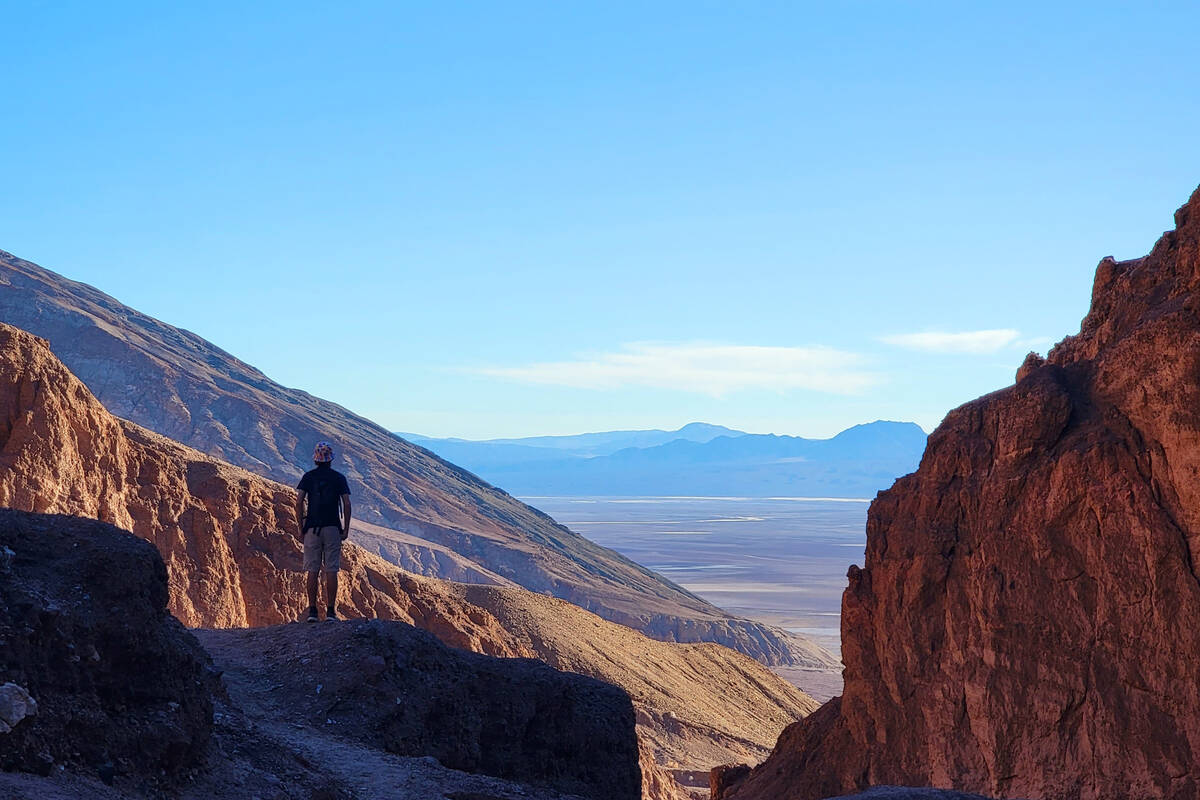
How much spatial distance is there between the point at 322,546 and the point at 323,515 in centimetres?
33

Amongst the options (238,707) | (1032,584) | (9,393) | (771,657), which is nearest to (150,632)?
(238,707)

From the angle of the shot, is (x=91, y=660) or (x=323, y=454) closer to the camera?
(x=91, y=660)

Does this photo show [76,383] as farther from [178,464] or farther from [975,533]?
[975,533]

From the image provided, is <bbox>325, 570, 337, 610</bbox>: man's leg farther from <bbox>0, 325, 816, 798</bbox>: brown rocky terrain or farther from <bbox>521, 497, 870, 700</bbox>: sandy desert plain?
<bbox>521, 497, 870, 700</bbox>: sandy desert plain

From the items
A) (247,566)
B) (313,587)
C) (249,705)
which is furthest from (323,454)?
(247,566)

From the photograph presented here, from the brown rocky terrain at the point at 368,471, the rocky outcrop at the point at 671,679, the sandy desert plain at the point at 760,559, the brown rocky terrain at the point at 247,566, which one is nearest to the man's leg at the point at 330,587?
the brown rocky terrain at the point at 247,566

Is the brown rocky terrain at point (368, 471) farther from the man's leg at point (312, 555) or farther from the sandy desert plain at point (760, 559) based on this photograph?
the man's leg at point (312, 555)

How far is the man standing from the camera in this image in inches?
459

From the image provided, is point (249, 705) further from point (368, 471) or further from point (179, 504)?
point (368, 471)

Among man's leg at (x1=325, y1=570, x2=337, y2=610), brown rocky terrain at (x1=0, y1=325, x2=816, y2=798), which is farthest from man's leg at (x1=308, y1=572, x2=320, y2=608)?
brown rocky terrain at (x1=0, y1=325, x2=816, y2=798)

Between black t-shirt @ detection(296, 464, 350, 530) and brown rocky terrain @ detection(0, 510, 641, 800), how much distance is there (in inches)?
42.2

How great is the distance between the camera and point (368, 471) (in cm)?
8350

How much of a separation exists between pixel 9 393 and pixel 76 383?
2371 mm

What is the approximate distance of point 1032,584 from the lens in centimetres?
1537
